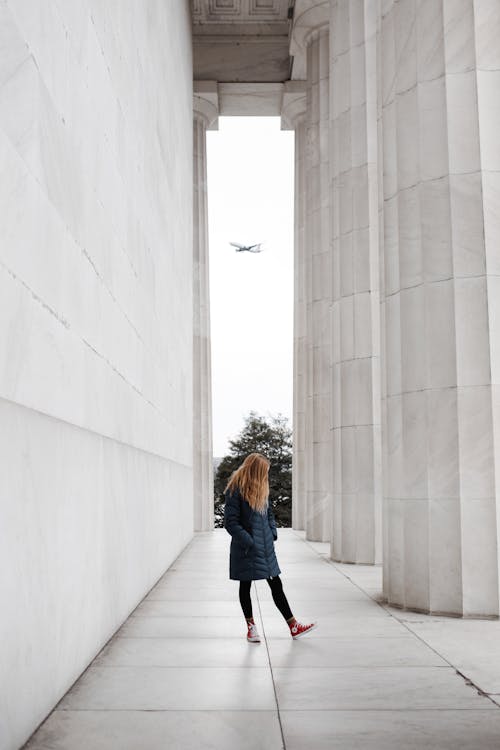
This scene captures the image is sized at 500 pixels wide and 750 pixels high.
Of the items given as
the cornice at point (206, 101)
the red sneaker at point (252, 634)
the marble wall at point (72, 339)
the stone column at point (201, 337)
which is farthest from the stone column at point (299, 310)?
the red sneaker at point (252, 634)

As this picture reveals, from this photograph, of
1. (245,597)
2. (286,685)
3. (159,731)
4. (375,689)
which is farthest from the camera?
(245,597)

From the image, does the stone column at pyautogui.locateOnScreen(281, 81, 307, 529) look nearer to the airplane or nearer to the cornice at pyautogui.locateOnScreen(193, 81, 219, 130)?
the cornice at pyautogui.locateOnScreen(193, 81, 219, 130)

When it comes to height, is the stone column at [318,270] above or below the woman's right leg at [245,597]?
above

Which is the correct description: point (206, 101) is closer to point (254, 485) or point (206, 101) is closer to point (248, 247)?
point (254, 485)

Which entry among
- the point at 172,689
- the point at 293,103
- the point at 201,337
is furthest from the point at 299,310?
the point at 172,689

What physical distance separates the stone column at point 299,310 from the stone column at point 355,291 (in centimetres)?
1379

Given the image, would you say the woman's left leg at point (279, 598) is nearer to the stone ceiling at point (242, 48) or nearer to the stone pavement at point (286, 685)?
the stone pavement at point (286, 685)

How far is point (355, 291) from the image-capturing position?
73.5 ft

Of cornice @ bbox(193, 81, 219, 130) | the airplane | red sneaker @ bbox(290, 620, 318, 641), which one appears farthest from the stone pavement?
the airplane

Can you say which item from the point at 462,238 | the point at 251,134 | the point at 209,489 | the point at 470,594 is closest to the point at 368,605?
the point at 470,594

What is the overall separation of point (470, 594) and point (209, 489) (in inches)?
994

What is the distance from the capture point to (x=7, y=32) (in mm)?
6758

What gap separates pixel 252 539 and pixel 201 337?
90.0 feet

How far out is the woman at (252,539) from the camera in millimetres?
11164
